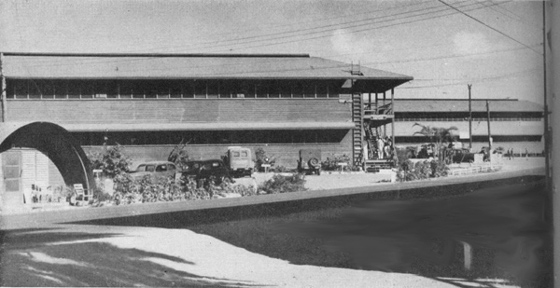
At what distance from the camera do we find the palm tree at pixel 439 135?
23.6ft

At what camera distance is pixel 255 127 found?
645 centimetres

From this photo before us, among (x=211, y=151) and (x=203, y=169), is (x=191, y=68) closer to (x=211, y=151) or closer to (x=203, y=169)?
(x=211, y=151)

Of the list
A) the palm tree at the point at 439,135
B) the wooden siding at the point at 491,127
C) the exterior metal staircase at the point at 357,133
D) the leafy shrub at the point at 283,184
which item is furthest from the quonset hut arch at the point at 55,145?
the palm tree at the point at 439,135

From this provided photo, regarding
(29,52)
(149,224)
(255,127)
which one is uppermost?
(29,52)

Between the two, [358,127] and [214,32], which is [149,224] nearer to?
[214,32]

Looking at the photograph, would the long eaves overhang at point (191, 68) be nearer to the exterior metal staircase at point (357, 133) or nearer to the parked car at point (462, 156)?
the exterior metal staircase at point (357, 133)

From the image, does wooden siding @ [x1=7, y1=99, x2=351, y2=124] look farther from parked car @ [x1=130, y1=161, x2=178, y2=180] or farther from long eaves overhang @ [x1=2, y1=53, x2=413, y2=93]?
parked car @ [x1=130, y1=161, x2=178, y2=180]

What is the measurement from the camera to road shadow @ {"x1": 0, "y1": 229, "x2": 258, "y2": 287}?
17.1ft

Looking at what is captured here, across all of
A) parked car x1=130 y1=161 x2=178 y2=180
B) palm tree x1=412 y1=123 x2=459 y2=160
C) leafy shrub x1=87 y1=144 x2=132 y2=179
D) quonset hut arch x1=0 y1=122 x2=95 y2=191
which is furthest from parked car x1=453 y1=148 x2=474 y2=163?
quonset hut arch x1=0 y1=122 x2=95 y2=191

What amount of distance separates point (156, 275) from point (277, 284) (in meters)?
1.43

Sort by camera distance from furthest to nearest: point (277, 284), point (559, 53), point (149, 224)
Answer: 1. point (149, 224)
2. point (277, 284)
3. point (559, 53)

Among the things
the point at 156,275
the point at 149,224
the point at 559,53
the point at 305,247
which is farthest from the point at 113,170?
the point at 559,53

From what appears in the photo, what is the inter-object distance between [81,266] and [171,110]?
234 centimetres

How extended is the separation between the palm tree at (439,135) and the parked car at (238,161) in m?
2.91
